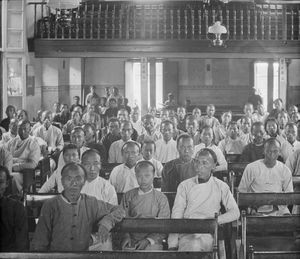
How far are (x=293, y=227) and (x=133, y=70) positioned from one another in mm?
17041

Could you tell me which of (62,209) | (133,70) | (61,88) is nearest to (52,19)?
(61,88)

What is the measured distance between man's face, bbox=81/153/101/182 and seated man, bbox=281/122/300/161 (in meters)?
3.67

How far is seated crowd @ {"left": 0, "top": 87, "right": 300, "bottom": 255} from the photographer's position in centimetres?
502

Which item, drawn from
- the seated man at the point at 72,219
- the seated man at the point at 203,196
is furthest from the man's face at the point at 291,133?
the seated man at the point at 72,219

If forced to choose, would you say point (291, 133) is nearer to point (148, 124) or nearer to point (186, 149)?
point (186, 149)

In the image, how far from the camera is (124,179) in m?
7.20

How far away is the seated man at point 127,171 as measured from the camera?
7180 millimetres

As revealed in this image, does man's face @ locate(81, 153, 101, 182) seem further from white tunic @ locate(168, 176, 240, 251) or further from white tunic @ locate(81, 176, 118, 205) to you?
white tunic @ locate(168, 176, 240, 251)

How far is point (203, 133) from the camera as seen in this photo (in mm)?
9000

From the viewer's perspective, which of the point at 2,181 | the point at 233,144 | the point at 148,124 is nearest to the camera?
the point at 2,181

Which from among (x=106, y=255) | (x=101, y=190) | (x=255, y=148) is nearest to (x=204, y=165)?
(x=101, y=190)

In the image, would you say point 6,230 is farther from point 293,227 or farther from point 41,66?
point 41,66

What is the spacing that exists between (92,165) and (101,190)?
35 cm

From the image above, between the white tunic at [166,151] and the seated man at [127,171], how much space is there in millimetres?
2346
